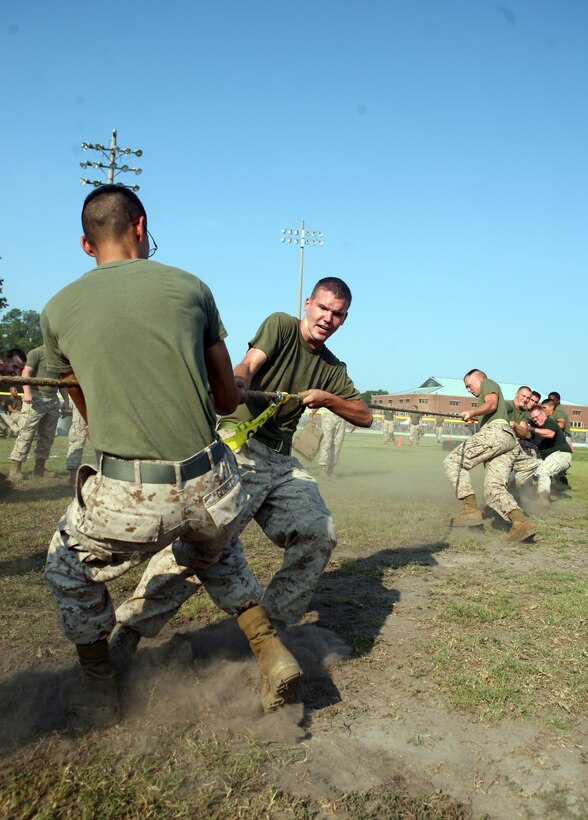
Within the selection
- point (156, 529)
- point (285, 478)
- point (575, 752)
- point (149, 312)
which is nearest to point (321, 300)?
point (285, 478)

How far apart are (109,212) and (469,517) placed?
21.3 ft

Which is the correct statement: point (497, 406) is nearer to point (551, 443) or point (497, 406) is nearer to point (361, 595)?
point (551, 443)

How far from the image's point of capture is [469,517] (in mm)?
8078

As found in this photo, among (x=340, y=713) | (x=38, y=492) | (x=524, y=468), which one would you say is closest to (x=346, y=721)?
(x=340, y=713)

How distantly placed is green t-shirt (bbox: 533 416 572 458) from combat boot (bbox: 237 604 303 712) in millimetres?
9860

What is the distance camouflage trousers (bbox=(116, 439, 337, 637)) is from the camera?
3420mm

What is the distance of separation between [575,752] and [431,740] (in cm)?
58

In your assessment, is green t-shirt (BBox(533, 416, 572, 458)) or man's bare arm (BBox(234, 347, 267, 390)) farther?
green t-shirt (BBox(533, 416, 572, 458))

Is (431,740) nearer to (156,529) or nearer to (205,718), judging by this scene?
(205,718)

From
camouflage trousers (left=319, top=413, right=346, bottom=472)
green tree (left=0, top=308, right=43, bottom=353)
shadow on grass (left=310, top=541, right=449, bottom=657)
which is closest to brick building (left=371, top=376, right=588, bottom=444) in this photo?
green tree (left=0, top=308, right=43, bottom=353)

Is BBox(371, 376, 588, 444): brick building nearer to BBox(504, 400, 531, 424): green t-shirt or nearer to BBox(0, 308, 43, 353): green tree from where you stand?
BBox(0, 308, 43, 353): green tree

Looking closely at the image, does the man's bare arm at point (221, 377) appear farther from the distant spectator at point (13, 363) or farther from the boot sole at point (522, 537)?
the distant spectator at point (13, 363)

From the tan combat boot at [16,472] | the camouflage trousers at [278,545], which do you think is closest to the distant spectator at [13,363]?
the tan combat boot at [16,472]

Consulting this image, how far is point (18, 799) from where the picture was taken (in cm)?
211
